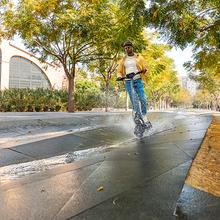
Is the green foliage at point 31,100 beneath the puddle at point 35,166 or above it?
above

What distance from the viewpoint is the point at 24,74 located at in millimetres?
37031

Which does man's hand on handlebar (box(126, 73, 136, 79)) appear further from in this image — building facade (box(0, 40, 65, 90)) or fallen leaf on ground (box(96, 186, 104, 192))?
building facade (box(0, 40, 65, 90))

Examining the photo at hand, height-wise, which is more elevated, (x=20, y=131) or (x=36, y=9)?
(x=36, y=9)

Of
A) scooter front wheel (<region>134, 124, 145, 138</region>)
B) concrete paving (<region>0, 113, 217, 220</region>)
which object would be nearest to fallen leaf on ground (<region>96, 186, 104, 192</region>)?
concrete paving (<region>0, 113, 217, 220</region>)

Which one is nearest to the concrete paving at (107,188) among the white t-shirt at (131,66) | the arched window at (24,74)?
the white t-shirt at (131,66)

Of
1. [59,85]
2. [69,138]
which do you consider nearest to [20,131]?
[69,138]

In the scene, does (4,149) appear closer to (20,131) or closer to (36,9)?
(20,131)

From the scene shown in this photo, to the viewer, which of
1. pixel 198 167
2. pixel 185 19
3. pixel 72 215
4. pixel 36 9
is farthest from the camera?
pixel 36 9

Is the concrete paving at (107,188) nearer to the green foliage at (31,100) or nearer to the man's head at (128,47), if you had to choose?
the man's head at (128,47)

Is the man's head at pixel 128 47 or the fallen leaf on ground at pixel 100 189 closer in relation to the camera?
the fallen leaf on ground at pixel 100 189

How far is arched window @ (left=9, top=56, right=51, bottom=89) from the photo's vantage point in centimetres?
3541

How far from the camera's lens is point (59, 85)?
1702 inches

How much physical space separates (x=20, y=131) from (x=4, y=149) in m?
2.32

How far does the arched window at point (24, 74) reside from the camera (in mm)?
35406
